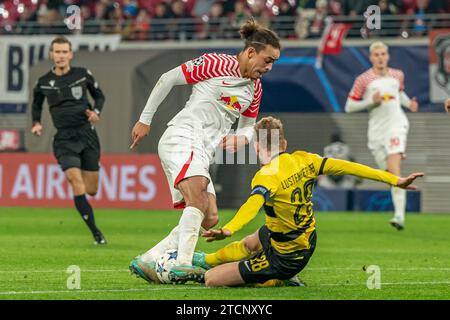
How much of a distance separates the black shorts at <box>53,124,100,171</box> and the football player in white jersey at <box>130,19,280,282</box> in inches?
182

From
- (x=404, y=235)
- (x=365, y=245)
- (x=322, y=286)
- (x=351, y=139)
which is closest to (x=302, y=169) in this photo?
(x=322, y=286)

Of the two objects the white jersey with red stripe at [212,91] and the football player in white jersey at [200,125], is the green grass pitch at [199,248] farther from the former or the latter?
the white jersey with red stripe at [212,91]

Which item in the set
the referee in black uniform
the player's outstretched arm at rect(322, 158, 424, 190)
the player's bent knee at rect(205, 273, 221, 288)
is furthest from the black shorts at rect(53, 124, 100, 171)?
the player's outstretched arm at rect(322, 158, 424, 190)

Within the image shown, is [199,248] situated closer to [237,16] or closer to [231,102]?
[231,102]

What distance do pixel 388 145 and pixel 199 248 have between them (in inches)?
194

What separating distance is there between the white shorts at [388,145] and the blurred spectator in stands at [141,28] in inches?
365

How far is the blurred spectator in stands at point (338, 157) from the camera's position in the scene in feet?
78.6

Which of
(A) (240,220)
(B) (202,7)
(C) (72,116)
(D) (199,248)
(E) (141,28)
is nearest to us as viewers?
(A) (240,220)

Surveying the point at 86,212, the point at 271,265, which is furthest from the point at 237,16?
the point at 271,265

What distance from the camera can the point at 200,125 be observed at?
10258 mm

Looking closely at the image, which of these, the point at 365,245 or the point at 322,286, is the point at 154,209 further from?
the point at 322,286

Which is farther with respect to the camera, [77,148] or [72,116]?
[72,116]

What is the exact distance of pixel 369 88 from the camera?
1803cm
